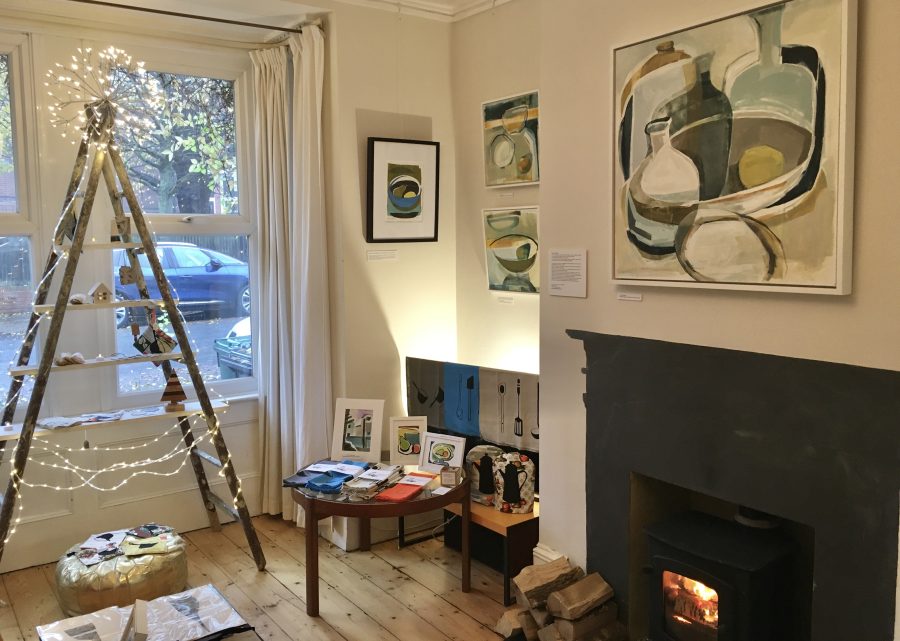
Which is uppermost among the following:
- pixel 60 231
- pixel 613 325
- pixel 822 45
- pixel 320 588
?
pixel 822 45

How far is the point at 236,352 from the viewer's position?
416 cm

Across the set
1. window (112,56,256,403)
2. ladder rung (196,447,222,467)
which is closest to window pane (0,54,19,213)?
window (112,56,256,403)

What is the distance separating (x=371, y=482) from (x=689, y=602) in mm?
1346

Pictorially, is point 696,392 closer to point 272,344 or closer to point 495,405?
point 495,405

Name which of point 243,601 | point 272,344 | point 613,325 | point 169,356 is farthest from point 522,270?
point 243,601

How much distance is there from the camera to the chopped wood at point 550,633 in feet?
9.13

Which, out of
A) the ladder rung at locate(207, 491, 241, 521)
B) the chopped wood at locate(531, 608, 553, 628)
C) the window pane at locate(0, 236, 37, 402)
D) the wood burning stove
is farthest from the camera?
the ladder rung at locate(207, 491, 241, 521)

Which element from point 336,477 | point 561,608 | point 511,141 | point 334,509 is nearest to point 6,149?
point 336,477

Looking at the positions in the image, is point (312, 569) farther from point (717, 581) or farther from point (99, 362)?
point (717, 581)

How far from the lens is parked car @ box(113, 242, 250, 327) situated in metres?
3.78

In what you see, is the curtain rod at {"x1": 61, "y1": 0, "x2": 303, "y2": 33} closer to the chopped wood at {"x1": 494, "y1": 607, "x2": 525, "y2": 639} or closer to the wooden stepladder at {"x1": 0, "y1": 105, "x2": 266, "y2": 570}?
the wooden stepladder at {"x1": 0, "y1": 105, "x2": 266, "y2": 570}

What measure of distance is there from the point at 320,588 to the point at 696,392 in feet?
6.10

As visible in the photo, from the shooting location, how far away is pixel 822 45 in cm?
209

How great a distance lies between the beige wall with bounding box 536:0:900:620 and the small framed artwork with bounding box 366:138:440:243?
1031 millimetres
